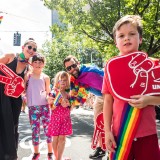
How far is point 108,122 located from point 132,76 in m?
0.40

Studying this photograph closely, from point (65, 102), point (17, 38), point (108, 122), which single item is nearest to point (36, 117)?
point (65, 102)

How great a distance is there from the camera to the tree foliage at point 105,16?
613 inches

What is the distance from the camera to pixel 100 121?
3617 mm

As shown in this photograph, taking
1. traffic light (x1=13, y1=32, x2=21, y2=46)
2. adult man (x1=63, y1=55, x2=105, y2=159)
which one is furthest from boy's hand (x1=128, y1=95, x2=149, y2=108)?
traffic light (x1=13, y1=32, x2=21, y2=46)

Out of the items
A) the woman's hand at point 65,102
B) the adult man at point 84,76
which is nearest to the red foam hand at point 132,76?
the adult man at point 84,76

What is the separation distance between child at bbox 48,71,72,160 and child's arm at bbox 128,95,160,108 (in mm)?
2556

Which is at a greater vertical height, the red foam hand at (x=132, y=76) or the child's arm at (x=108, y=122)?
the red foam hand at (x=132, y=76)

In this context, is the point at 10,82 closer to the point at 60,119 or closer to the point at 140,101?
the point at 60,119

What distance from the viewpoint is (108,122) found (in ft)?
7.55

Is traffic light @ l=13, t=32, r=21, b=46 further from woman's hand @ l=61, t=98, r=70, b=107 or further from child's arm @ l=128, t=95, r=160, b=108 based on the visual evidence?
child's arm @ l=128, t=95, r=160, b=108

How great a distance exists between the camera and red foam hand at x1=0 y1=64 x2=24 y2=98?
3836 mm

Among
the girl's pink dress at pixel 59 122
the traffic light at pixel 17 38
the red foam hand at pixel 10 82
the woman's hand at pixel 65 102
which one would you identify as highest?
the traffic light at pixel 17 38

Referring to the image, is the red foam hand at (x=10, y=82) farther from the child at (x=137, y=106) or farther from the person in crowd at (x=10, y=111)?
the child at (x=137, y=106)

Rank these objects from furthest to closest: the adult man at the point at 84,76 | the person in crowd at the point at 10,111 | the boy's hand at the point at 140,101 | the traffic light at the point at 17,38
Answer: the traffic light at the point at 17,38 → the adult man at the point at 84,76 → the person in crowd at the point at 10,111 → the boy's hand at the point at 140,101
